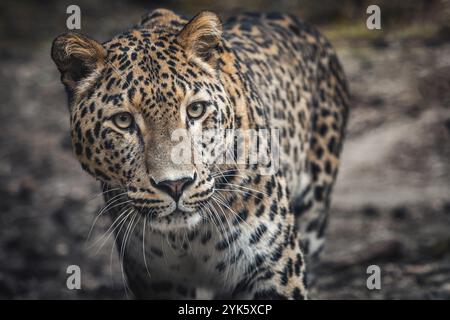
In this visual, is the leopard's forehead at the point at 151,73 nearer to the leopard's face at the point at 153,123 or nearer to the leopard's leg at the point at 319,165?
the leopard's face at the point at 153,123

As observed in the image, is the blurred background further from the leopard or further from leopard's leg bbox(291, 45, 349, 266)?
the leopard

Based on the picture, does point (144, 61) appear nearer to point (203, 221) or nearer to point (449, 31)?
point (203, 221)

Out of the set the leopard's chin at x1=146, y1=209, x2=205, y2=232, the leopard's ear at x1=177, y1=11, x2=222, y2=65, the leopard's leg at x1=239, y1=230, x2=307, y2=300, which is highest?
the leopard's ear at x1=177, y1=11, x2=222, y2=65

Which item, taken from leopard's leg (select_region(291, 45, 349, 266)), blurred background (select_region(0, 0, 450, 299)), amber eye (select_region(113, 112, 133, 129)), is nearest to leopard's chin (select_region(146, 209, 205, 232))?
amber eye (select_region(113, 112, 133, 129))

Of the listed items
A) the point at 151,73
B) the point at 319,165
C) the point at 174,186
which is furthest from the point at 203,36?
the point at 319,165

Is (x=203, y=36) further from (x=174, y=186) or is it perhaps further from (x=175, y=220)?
(x=175, y=220)

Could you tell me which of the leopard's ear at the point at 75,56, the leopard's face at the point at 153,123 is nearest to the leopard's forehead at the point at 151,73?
the leopard's face at the point at 153,123

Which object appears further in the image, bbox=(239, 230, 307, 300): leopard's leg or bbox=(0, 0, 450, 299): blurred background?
bbox=(0, 0, 450, 299): blurred background
